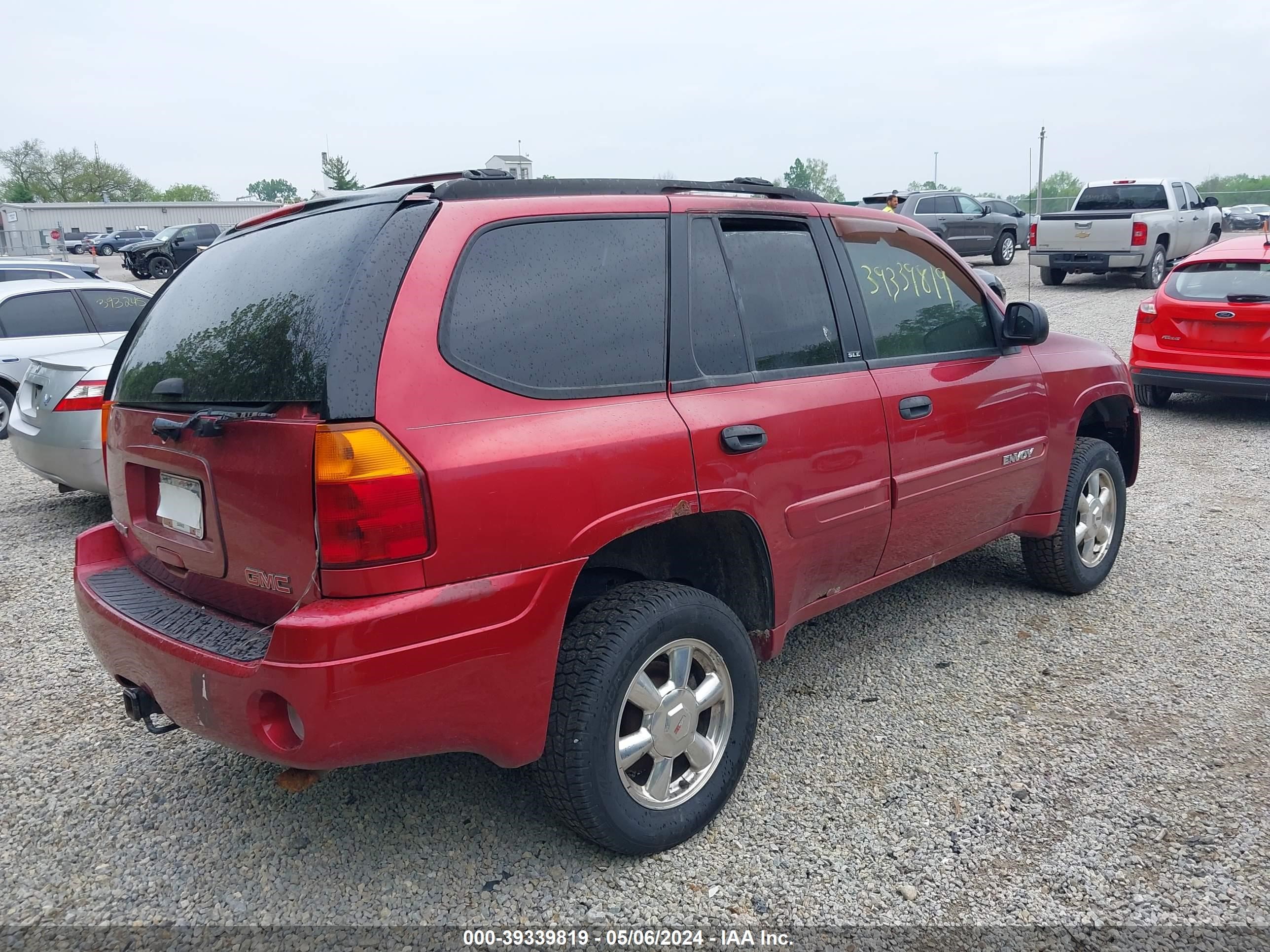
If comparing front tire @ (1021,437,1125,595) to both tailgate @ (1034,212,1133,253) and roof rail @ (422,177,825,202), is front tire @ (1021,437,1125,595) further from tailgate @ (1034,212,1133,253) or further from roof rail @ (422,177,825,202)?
tailgate @ (1034,212,1133,253)

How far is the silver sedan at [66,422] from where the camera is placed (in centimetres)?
588

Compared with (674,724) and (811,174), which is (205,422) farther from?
(811,174)

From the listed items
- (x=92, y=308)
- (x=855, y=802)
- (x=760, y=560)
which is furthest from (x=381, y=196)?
(x=92, y=308)

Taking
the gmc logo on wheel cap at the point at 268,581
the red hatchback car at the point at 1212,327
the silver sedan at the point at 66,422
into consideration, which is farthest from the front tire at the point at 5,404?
the red hatchback car at the point at 1212,327

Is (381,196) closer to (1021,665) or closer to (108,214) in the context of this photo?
(1021,665)

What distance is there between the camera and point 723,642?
2826 mm

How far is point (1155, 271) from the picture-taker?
18.0 metres

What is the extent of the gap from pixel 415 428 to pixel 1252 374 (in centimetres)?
832

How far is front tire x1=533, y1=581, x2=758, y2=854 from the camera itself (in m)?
2.50

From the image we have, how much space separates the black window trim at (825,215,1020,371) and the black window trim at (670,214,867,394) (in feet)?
0.12

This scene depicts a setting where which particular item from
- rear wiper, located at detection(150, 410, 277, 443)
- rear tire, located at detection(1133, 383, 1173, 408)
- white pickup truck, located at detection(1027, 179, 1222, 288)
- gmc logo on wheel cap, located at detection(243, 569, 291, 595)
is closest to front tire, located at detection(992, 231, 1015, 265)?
white pickup truck, located at detection(1027, 179, 1222, 288)

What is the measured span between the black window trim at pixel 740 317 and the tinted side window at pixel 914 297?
0.14 m

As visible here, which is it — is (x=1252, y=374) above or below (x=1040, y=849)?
above

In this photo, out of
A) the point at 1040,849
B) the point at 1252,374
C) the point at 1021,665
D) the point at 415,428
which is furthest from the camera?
the point at 1252,374
